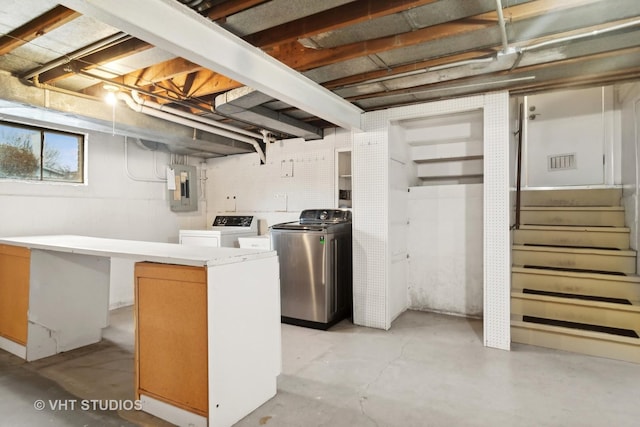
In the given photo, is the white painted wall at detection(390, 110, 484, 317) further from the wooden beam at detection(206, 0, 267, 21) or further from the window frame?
the window frame

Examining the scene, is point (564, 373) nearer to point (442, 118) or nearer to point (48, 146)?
point (442, 118)

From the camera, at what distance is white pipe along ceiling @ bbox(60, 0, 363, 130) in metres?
1.53

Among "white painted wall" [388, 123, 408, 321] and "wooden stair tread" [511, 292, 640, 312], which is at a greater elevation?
"white painted wall" [388, 123, 408, 321]

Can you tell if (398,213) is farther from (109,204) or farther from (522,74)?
(109,204)

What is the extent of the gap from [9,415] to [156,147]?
347 centimetres

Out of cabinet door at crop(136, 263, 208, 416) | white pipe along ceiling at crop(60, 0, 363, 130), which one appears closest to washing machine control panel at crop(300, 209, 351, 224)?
white pipe along ceiling at crop(60, 0, 363, 130)

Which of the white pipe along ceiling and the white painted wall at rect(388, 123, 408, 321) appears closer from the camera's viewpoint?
the white pipe along ceiling

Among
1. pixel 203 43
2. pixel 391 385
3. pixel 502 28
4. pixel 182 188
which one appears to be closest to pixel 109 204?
pixel 182 188

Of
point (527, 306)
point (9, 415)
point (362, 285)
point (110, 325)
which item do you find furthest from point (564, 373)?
point (110, 325)

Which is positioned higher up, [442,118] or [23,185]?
[442,118]

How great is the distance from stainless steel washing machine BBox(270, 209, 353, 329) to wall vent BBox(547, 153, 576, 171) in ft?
9.86

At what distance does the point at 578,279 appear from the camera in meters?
3.19

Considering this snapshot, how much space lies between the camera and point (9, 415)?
2053mm

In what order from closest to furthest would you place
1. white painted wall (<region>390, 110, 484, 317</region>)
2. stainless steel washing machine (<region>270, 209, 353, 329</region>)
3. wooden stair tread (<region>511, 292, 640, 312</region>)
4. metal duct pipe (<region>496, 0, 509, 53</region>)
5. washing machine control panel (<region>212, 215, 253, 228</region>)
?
1. metal duct pipe (<region>496, 0, 509, 53</region>)
2. wooden stair tread (<region>511, 292, 640, 312</region>)
3. stainless steel washing machine (<region>270, 209, 353, 329</region>)
4. white painted wall (<region>390, 110, 484, 317</region>)
5. washing machine control panel (<region>212, 215, 253, 228</region>)
